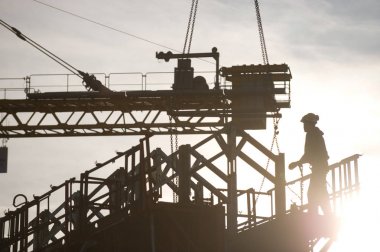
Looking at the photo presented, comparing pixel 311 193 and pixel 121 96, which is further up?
pixel 121 96

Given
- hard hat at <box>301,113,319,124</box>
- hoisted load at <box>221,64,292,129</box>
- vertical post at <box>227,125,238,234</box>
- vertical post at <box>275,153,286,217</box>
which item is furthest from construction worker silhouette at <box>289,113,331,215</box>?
hoisted load at <box>221,64,292,129</box>

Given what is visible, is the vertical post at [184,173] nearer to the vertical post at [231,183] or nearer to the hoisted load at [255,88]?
the vertical post at [231,183]

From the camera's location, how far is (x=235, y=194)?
31.8 meters

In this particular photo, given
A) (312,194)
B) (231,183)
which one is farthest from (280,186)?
(312,194)

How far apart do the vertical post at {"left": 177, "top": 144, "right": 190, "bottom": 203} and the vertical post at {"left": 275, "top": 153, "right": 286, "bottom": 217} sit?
249 cm

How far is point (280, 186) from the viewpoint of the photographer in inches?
1169

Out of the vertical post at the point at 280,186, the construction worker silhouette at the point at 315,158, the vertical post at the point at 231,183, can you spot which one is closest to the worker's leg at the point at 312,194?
the construction worker silhouette at the point at 315,158

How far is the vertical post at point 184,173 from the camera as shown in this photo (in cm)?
2922

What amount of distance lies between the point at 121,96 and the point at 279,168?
14.8 m

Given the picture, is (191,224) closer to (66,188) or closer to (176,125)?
(66,188)

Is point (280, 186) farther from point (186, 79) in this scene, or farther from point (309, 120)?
point (186, 79)

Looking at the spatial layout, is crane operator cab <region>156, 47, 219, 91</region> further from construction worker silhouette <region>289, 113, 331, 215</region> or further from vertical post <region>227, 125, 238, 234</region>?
construction worker silhouette <region>289, 113, 331, 215</region>

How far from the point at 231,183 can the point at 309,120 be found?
294 inches

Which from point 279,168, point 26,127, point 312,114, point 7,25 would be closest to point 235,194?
point 279,168
